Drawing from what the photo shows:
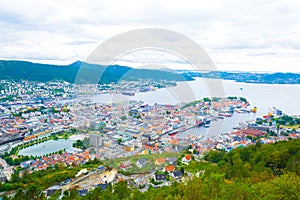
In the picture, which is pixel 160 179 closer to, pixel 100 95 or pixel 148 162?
pixel 148 162

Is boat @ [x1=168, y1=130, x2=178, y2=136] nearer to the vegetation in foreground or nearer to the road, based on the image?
the vegetation in foreground

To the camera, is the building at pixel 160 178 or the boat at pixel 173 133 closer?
the building at pixel 160 178

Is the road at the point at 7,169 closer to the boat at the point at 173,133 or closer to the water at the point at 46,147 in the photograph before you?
the water at the point at 46,147

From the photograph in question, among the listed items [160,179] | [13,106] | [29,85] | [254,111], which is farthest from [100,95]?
[29,85]

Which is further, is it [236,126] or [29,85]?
[29,85]

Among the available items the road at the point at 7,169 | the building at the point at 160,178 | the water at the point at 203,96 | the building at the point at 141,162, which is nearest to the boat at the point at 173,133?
the water at the point at 203,96

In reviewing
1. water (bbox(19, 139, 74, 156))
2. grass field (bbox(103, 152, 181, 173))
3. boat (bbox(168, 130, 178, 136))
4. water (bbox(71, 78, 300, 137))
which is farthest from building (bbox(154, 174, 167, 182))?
water (bbox(19, 139, 74, 156))

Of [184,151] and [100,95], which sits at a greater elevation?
[100,95]

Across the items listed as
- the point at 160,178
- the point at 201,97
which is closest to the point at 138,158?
the point at 160,178
